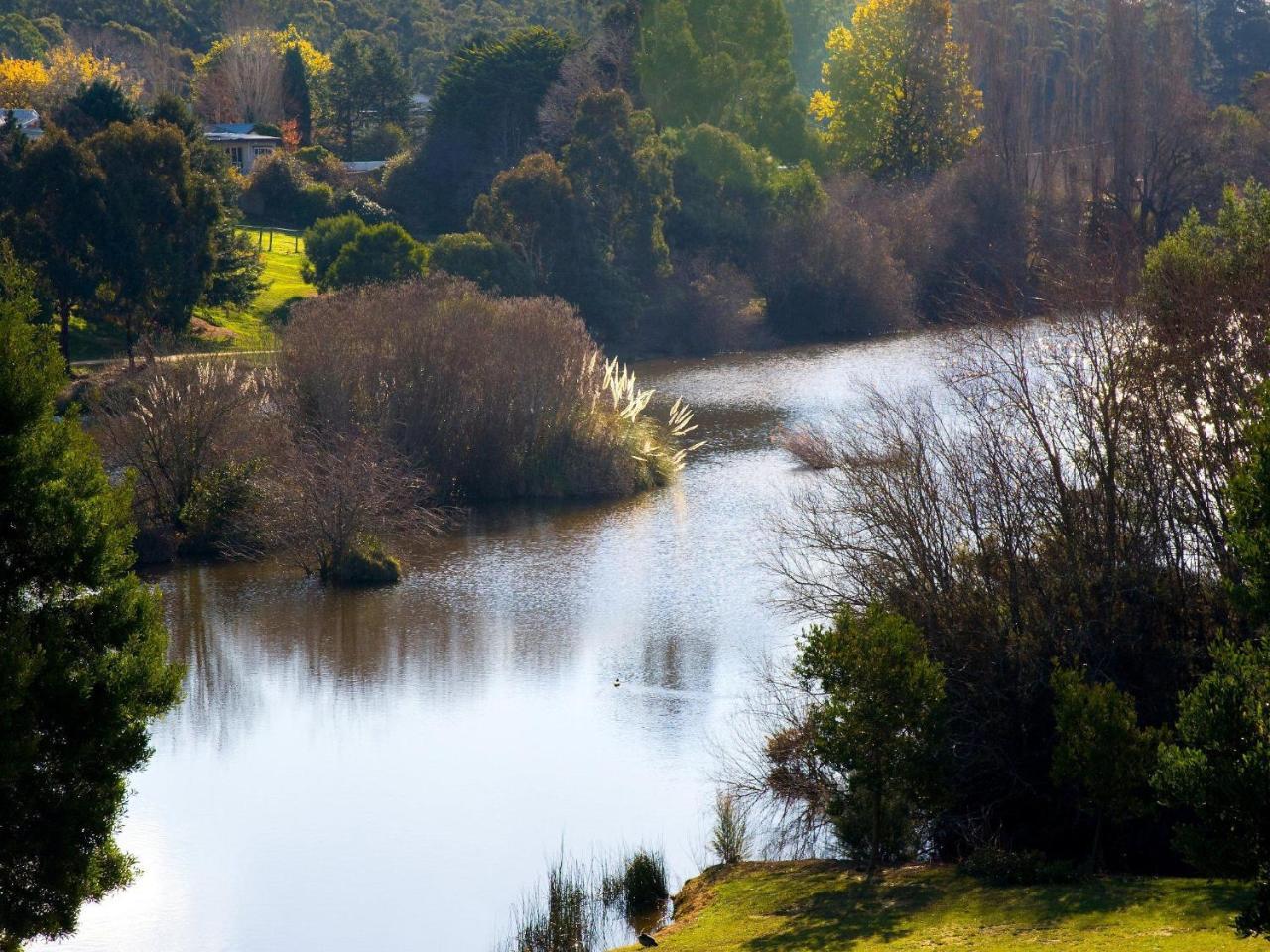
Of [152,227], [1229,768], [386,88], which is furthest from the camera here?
[386,88]

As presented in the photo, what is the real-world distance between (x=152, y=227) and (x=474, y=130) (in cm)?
2812

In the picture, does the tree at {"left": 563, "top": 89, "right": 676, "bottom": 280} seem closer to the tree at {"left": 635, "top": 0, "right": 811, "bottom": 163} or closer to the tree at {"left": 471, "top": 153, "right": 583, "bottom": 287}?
the tree at {"left": 471, "top": 153, "right": 583, "bottom": 287}

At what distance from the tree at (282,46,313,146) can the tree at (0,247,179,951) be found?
8287 cm

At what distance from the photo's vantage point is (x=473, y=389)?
136 ft

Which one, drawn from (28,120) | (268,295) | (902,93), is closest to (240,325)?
(268,295)

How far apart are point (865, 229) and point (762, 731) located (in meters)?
51.1

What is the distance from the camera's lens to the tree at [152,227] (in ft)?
172

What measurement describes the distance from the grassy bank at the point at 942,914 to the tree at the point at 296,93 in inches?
3281

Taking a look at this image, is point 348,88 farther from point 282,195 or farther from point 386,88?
point 282,195

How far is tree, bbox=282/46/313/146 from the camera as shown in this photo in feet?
312

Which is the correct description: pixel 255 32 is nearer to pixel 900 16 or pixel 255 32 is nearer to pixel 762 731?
pixel 900 16

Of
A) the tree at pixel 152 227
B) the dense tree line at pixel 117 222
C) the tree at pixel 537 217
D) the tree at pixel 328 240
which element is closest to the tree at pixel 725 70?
the tree at pixel 537 217

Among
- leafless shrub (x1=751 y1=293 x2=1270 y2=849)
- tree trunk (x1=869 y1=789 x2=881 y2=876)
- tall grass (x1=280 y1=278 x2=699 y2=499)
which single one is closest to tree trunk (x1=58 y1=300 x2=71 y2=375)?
tall grass (x1=280 y1=278 x2=699 y2=499)

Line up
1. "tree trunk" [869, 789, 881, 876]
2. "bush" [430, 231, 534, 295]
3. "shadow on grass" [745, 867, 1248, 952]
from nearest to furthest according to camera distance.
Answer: "shadow on grass" [745, 867, 1248, 952], "tree trunk" [869, 789, 881, 876], "bush" [430, 231, 534, 295]
